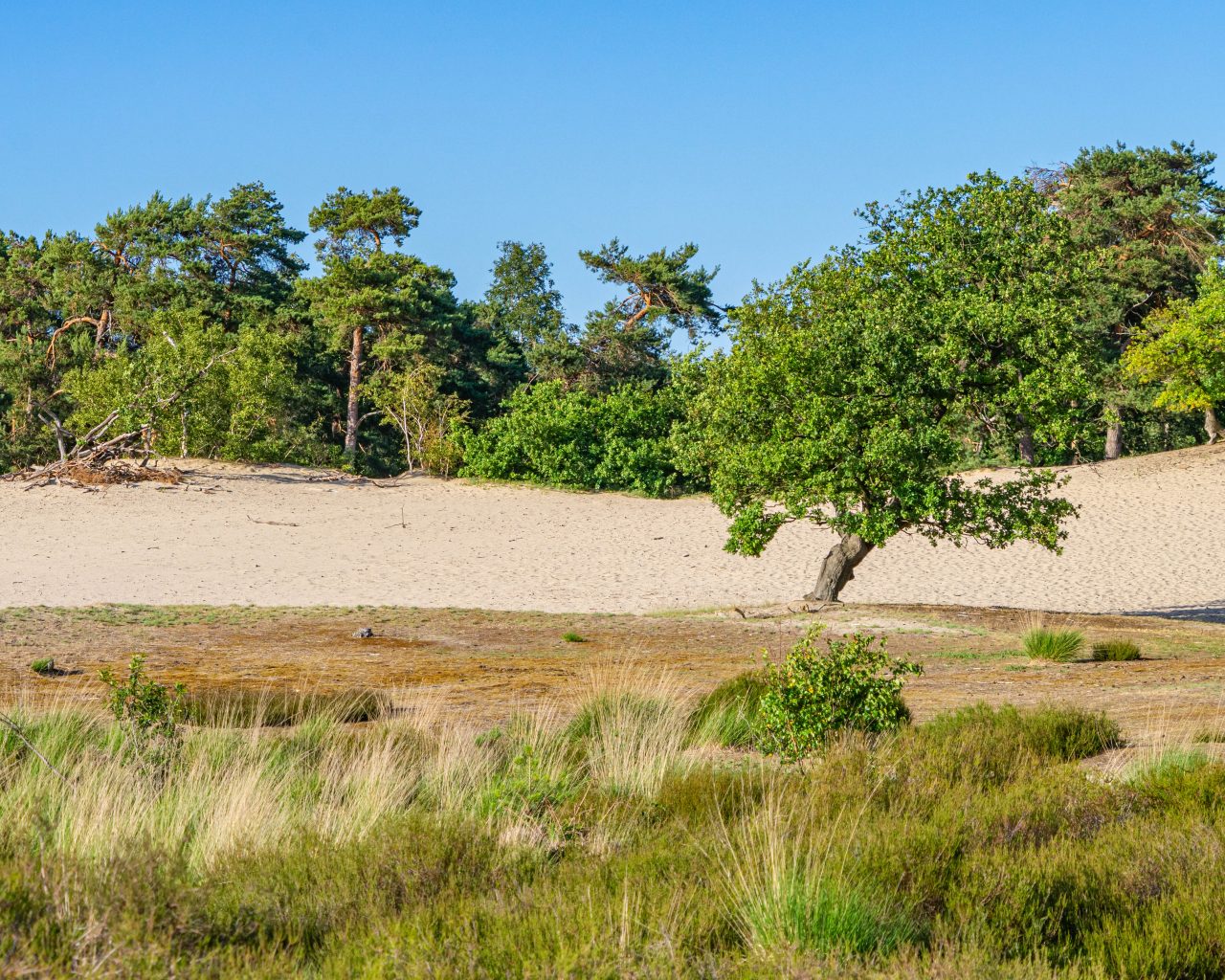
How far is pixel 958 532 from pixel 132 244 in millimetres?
38950

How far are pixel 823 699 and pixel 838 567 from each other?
39.2 ft

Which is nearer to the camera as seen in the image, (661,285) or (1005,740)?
(1005,740)

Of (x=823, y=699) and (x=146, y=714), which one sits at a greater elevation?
(x=823, y=699)

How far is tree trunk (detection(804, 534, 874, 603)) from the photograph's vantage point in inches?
757

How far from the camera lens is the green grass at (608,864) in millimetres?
3668

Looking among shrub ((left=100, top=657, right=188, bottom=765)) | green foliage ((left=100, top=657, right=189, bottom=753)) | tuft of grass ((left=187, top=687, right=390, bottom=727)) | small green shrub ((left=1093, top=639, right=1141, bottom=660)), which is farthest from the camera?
small green shrub ((left=1093, top=639, right=1141, bottom=660))

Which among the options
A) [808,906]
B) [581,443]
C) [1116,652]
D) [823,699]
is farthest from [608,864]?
[581,443]

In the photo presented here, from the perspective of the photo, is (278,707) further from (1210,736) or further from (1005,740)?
(1210,736)

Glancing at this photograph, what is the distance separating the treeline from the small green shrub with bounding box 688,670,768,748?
7.49 metres

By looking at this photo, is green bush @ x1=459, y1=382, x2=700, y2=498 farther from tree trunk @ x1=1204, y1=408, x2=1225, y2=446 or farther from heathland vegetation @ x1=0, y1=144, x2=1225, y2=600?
tree trunk @ x1=1204, y1=408, x2=1225, y2=446

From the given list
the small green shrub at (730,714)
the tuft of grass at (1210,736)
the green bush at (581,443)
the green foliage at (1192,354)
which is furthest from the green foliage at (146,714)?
the green foliage at (1192,354)

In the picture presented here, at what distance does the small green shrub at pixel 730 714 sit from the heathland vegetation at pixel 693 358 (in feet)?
23.5

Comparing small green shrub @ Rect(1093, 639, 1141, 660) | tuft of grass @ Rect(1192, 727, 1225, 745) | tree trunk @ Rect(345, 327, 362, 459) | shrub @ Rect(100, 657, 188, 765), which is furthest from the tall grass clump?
tree trunk @ Rect(345, 327, 362, 459)

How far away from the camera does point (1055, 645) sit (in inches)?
547
